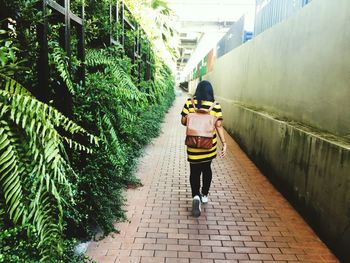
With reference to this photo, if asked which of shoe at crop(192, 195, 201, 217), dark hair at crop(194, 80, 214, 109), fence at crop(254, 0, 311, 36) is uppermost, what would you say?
fence at crop(254, 0, 311, 36)

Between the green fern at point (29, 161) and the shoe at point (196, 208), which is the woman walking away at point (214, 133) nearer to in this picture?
the shoe at point (196, 208)

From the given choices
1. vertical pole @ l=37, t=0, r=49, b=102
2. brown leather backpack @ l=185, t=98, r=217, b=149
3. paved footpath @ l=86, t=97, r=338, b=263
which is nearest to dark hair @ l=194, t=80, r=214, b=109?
brown leather backpack @ l=185, t=98, r=217, b=149

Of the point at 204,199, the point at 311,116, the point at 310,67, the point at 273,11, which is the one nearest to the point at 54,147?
the point at 204,199

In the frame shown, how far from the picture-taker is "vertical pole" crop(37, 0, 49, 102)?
2746 millimetres

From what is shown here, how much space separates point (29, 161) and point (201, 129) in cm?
253

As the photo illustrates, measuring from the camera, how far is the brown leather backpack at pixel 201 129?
4.22 metres

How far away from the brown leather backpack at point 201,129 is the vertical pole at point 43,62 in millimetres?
1939

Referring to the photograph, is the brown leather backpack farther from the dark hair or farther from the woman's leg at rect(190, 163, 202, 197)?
the woman's leg at rect(190, 163, 202, 197)

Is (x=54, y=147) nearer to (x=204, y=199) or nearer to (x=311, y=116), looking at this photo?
(x=204, y=199)

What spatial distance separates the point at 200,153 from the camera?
174 inches

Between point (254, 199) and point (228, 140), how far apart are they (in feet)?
17.7

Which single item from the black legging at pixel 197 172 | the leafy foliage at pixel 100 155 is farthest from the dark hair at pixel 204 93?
the leafy foliage at pixel 100 155

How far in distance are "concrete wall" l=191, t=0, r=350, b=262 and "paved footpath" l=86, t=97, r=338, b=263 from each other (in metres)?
0.27

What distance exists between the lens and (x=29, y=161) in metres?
2.04
